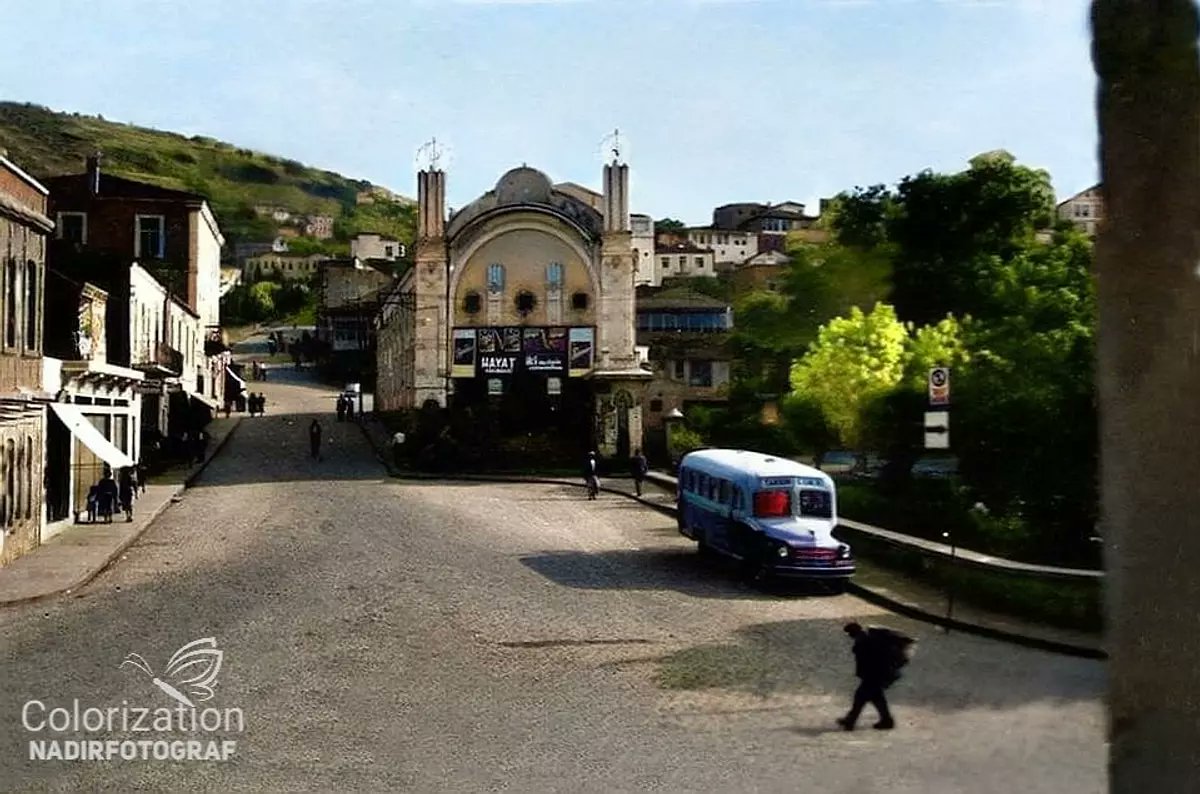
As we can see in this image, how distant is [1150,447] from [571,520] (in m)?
6.41

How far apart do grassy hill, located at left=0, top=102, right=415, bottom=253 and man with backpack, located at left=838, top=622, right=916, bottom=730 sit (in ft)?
13.5

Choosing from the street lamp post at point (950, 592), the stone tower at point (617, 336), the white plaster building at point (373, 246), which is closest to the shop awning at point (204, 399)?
the white plaster building at point (373, 246)

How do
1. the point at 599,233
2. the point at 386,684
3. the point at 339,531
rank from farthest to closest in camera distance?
the point at 599,233, the point at 339,531, the point at 386,684

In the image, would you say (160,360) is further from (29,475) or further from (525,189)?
(525,189)

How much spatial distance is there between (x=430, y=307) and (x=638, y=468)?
4.77 metres

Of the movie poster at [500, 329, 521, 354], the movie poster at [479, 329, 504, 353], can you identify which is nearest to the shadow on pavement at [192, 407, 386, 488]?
the movie poster at [479, 329, 504, 353]

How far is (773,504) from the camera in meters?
6.87

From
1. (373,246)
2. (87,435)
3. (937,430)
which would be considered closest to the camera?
(937,430)

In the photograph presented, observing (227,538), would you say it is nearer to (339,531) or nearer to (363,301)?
(339,531)

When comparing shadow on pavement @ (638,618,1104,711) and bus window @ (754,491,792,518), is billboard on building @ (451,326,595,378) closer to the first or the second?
bus window @ (754,491,792,518)

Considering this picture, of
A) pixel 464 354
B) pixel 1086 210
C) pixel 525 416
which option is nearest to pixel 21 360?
pixel 525 416

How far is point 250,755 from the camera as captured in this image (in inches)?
203

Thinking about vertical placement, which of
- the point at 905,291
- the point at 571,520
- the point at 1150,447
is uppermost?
the point at 905,291

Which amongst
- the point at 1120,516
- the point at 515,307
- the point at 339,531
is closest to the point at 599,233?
the point at 515,307
